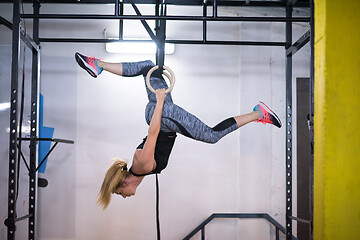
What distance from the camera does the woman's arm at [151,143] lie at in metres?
2.22

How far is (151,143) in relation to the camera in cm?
227

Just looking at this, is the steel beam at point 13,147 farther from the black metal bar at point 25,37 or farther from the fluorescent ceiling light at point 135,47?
the fluorescent ceiling light at point 135,47

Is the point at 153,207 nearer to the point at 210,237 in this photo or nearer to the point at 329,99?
the point at 210,237

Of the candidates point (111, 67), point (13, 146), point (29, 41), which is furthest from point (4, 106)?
point (111, 67)

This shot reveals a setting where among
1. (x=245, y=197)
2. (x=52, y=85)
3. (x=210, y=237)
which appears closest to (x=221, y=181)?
(x=245, y=197)

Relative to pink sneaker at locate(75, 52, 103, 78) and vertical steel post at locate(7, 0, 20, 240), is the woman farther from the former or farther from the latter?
vertical steel post at locate(7, 0, 20, 240)

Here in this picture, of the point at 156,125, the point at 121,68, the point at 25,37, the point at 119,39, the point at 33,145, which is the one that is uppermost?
the point at 119,39

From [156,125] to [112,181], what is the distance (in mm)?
549

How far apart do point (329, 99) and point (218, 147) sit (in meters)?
2.01

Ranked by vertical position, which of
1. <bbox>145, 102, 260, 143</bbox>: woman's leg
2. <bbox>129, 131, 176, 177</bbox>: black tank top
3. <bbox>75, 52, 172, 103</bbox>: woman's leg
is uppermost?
<bbox>75, 52, 172, 103</bbox>: woman's leg

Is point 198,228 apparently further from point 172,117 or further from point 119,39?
point 119,39

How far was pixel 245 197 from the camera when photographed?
3533 millimetres

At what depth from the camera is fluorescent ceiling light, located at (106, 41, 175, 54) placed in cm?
319

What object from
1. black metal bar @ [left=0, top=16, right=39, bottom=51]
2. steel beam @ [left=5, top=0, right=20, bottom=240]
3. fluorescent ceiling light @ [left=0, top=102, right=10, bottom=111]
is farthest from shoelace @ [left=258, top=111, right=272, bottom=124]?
fluorescent ceiling light @ [left=0, top=102, right=10, bottom=111]
